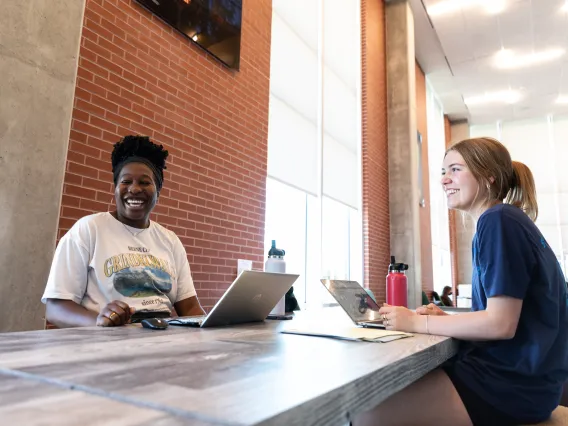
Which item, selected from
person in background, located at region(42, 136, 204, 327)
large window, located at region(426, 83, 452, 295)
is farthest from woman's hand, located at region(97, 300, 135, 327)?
large window, located at region(426, 83, 452, 295)

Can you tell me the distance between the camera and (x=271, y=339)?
987mm

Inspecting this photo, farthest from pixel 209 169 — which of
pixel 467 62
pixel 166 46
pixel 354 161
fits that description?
pixel 467 62

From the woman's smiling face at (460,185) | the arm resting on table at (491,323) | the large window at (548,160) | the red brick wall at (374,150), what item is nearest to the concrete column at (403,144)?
the red brick wall at (374,150)

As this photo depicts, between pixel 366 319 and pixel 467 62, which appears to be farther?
pixel 467 62

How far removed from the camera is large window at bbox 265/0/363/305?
4094mm

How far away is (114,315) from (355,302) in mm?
739

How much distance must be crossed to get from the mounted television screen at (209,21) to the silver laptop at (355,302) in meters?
2.16

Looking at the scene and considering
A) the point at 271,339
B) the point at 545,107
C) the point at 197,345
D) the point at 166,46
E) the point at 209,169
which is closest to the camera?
the point at 197,345

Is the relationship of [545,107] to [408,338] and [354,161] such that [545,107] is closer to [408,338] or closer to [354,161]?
[354,161]

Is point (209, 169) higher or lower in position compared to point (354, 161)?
lower

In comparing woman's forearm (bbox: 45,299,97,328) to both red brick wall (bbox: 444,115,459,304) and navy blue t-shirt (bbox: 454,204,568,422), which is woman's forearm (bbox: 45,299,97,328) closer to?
navy blue t-shirt (bbox: 454,204,568,422)

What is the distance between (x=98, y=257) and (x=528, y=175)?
59.3 inches

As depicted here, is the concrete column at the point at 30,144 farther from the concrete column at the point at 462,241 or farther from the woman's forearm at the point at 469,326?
the concrete column at the point at 462,241

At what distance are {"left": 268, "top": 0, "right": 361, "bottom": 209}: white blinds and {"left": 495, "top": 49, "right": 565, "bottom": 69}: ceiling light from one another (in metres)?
3.16
